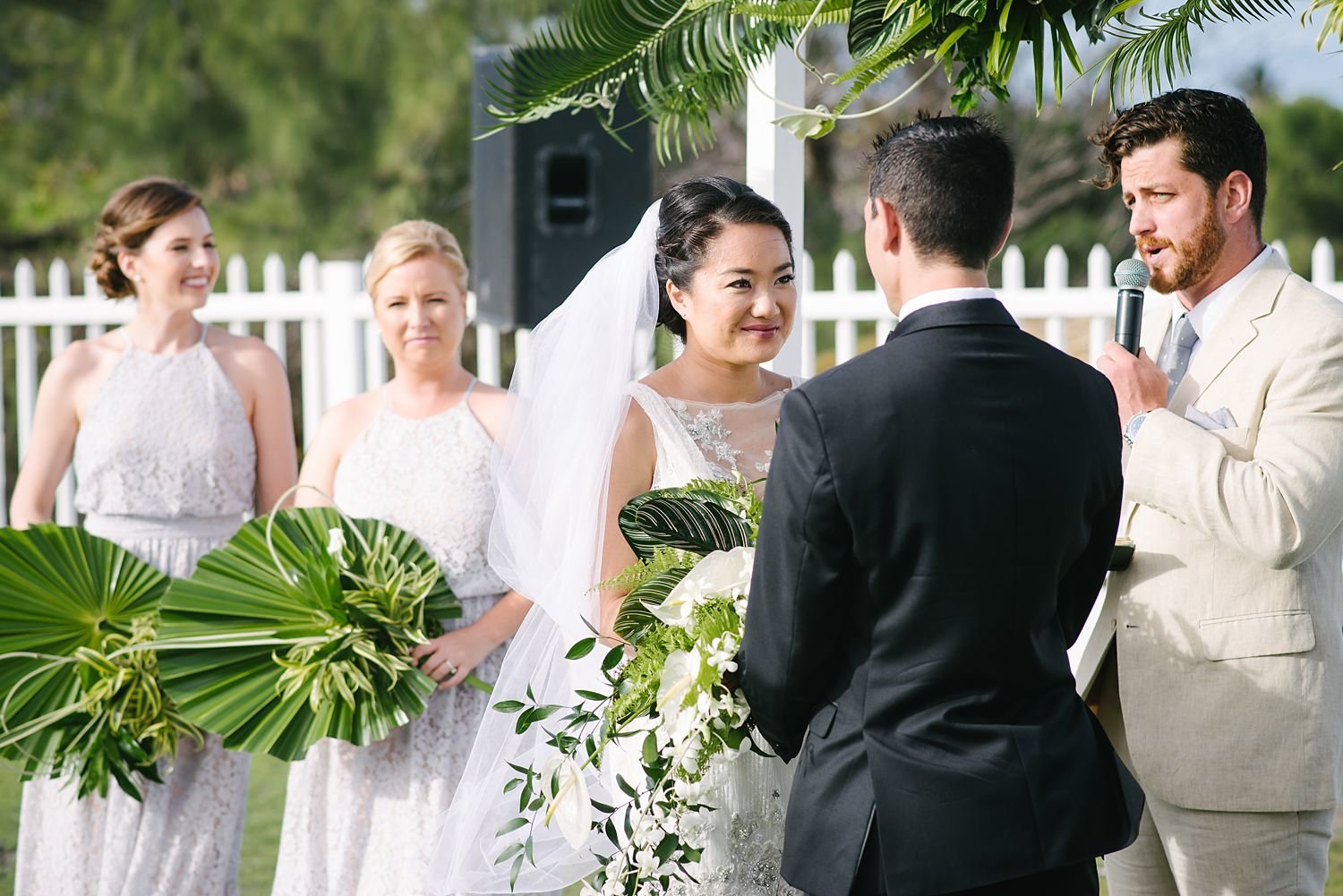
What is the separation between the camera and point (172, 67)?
44.0ft

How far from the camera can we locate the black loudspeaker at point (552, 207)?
6156 mm

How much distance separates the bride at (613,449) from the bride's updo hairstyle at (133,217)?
1831mm

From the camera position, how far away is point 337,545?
3.53 meters

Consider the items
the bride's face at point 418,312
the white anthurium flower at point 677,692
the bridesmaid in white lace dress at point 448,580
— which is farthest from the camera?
the bride's face at point 418,312

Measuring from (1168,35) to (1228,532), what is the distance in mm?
1072

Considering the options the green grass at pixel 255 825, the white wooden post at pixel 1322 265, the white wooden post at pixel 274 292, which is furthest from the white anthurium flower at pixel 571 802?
the white wooden post at pixel 274 292

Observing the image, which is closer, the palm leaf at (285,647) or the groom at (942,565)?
the groom at (942,565)

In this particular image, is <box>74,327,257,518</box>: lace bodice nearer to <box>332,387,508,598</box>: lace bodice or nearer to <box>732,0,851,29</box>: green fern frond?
<box>332,387,508,598</box>: lace bodice

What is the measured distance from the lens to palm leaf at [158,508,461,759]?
3.49 m

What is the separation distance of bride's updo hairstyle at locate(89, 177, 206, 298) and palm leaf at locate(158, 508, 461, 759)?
1.33m

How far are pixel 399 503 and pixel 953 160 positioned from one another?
2.16 m

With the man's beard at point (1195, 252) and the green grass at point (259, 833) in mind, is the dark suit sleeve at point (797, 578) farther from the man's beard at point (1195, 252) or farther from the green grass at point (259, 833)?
the green grass at point (259, 833)

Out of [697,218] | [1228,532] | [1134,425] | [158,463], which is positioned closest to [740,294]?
[697,218]

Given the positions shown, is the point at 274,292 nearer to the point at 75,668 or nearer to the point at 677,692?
the point at 75,668
